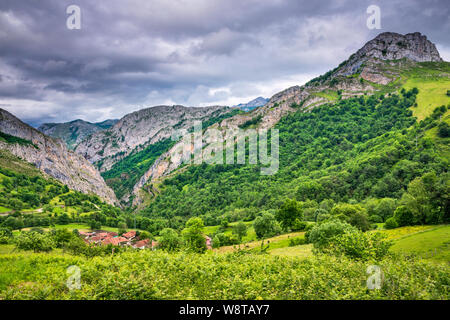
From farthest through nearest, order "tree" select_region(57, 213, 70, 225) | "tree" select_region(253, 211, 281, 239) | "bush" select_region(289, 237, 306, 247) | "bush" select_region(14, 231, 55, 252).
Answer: "tree" select_region(57, 213, 70, 225) < "tree" select_region(253, 211, 281, 239) < "bush" select_region(289, 237, 306, 247) < "bush" select_region(14, 231, 55, 252)

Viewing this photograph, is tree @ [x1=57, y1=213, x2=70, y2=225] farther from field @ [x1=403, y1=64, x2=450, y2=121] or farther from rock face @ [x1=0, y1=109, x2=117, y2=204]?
field @ [x1=403, y1=64, x2=450, y2=121]

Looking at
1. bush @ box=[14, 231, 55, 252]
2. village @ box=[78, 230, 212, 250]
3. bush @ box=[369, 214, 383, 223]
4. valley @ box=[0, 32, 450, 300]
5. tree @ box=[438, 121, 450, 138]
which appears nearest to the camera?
valley @ box=[0, 32, 450, 300]

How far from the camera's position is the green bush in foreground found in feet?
31.2

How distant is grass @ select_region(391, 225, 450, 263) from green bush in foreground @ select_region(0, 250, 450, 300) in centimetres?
1552

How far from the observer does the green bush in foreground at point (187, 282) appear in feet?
31.2

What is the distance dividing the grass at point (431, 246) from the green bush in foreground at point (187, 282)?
611 inches

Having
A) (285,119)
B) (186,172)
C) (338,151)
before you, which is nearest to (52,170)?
(186,172)

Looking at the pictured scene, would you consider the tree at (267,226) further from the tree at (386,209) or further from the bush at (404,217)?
the tree at (386,209)

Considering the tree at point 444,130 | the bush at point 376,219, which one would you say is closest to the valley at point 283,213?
the tree at point 444,130

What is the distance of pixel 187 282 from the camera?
40.9 ft

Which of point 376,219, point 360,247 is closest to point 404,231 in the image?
point 376,219

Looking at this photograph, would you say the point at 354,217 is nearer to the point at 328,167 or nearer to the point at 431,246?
the point at 431,246

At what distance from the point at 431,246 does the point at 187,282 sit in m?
33.2

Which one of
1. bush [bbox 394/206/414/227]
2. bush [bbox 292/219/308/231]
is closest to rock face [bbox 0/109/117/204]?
bush [bbox 292/219/308/231]
